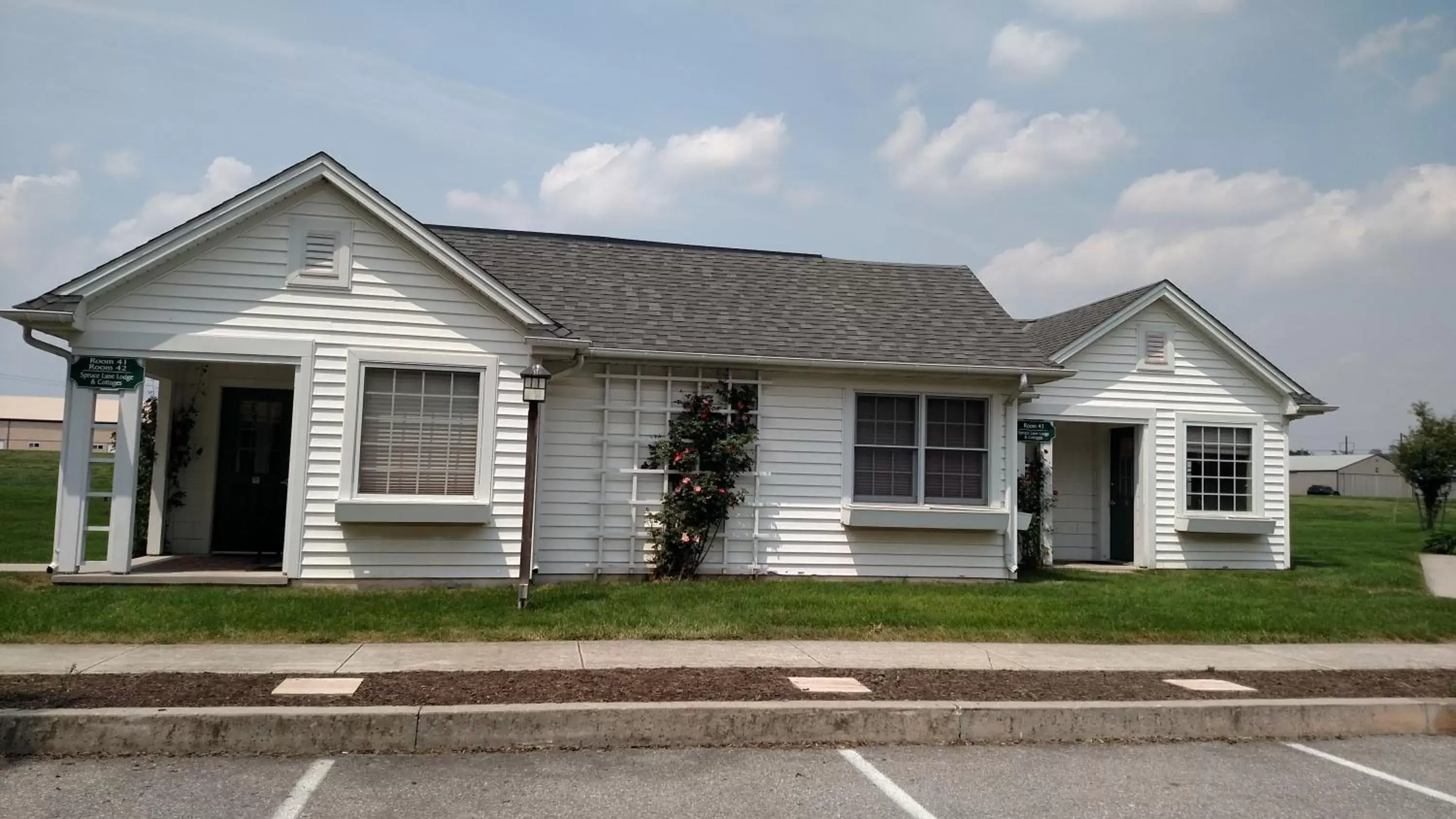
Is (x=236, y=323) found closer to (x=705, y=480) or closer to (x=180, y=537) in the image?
(x=180, y=537)

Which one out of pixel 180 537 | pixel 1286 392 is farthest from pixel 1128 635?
pixel 180 537

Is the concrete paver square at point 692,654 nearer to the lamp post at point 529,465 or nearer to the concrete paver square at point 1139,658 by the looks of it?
the lamp post at point 529,465

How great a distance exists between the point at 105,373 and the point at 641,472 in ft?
19.4

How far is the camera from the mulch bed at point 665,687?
6738 mm

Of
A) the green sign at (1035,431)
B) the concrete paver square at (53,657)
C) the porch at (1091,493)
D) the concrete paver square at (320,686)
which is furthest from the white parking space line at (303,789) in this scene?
the porch at (1091,493)

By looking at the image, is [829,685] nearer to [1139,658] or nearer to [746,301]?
[1139,658]

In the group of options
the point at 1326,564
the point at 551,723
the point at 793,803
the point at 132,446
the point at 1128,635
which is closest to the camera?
the point at 793,803

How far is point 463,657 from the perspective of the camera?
8422mm

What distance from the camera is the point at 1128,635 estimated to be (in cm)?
1056

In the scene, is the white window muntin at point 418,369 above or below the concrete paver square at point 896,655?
above

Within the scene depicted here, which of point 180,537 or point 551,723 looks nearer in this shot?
point 551,723

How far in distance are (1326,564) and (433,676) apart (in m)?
16.5

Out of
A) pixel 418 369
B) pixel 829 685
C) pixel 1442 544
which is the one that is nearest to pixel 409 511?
pixel 418 369

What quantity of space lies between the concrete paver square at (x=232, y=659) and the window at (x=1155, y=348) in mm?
12715
